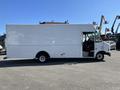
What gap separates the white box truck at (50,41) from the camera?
16.2m

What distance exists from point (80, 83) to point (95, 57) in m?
8.33

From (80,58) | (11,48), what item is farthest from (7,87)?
(80,58)

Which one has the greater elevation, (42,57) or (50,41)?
(50,41)

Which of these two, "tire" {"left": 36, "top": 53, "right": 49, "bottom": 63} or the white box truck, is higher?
the white box truck

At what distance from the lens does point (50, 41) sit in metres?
16.5

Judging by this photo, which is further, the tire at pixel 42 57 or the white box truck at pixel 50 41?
the tire at pixel 42 57

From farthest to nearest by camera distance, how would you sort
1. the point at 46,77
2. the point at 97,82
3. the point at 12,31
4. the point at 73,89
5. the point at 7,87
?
the point at 12,31, the point at 46,77, the point at 97,82, the point at 7,87, the point at 73,89

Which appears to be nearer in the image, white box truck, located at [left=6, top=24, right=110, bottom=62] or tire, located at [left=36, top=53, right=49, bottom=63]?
white box truck, located at [left=6, top=24, right=110, bottom=62]

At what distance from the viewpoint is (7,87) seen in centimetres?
846

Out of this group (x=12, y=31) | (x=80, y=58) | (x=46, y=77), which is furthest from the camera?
(x=80, y=58)

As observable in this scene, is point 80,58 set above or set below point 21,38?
below

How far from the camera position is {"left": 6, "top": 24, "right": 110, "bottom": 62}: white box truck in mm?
16172

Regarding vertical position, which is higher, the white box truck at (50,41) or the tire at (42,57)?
the white box truck at (50,41)

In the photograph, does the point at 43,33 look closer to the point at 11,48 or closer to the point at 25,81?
the point at 11,48
